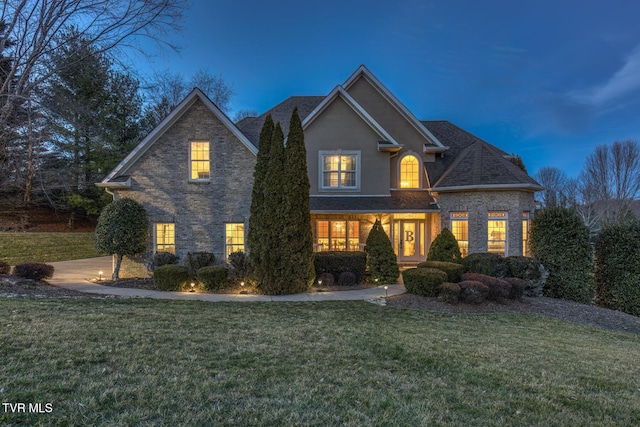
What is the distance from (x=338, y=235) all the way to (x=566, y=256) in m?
8.94

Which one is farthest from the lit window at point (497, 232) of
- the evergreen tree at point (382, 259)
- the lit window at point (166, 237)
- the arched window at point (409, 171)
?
the lit window at point (166, 237)

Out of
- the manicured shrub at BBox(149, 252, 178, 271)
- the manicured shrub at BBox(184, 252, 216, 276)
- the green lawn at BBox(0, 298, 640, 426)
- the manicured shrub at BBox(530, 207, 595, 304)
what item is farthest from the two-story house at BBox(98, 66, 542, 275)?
the green lawn at BBox(0, 298, 640, 426)

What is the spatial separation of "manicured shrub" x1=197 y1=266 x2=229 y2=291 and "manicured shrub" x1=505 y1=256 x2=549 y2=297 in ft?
31.8

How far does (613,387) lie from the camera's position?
13.2ft

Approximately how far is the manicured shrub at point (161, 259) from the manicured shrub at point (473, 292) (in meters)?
10.3

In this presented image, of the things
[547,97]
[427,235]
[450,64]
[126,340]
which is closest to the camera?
[126,340]

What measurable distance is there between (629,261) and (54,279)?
20.8 metres

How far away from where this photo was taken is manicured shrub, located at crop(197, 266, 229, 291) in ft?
35.4

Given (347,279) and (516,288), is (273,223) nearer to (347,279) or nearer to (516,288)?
(347,279)

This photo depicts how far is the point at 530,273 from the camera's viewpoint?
1073cm

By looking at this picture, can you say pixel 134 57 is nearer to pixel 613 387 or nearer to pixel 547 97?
pixel 613 387

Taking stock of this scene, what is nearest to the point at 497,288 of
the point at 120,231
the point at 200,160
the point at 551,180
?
the point at 200,160

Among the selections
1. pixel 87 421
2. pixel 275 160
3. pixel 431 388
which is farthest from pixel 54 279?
pixel 431 388

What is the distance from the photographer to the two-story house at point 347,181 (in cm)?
1314
